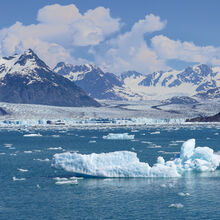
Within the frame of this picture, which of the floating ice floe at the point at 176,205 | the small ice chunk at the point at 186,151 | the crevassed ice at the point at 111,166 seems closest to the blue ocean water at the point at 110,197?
the floating ice floe at the point at 176,205

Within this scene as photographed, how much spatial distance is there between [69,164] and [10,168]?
10796mm

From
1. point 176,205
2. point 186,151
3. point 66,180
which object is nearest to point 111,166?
point 66,180

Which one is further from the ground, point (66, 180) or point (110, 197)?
point (66, 180)

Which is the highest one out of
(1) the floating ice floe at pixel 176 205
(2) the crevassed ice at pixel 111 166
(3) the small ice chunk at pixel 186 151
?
(3) the small ice chunk at pixel 186 151

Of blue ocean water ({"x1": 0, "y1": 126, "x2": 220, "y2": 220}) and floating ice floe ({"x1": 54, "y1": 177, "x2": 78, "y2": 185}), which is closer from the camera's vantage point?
blue ocean water ({"x1": 0, "y1": 126, "x2": 220, "y2": 220})

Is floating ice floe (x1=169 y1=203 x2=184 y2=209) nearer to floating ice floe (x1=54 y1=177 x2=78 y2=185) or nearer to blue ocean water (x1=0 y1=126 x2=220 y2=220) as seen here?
blue ocean water (x1=0 y1=126 x2=220 y2=220)

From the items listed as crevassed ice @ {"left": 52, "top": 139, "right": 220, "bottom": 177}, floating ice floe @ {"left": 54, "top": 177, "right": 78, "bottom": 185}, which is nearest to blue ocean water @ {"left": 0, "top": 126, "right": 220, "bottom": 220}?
floating ice floe @ {"left": 54, "top": 177, "right": 78, "bottom": 185}

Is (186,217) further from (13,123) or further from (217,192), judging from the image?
(13,123)

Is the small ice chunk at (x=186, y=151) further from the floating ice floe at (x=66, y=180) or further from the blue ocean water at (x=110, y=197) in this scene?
the floating ice floe at (x=66, y=180)

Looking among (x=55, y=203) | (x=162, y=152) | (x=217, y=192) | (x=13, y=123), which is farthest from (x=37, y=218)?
(x=13, y=123)

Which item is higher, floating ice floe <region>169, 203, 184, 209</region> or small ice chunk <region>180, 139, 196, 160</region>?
small ice chunk <region>180, 139, 196, 160</region>

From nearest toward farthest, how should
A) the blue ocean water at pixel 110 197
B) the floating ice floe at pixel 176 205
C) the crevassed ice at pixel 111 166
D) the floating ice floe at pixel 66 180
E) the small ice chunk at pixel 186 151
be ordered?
the blue ocean water at pixel 110 197 < the floating ice floe at pixel 176 205 < the floating ice floe at pixel 66 180 < the crevassed ice at pixel 111 166 < the small ice chunk at pixel 186 151

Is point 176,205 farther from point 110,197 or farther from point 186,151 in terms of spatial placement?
point 186,151

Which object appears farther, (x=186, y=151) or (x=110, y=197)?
(x=186, y=151)
